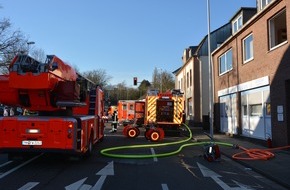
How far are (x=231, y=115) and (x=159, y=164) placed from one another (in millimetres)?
13384

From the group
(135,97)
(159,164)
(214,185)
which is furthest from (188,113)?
(135,97)

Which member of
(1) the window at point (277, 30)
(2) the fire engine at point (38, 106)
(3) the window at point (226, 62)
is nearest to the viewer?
(2) the fire engine at point (38, 106)

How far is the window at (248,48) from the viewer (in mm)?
20836

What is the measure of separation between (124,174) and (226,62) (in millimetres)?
17493

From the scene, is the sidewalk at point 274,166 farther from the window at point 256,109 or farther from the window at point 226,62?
the window at point 226,62

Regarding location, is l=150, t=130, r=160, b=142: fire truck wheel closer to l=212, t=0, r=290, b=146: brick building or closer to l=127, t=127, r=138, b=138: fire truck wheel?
A: l=127, t=127, r=138, b=138: fire truck wheel

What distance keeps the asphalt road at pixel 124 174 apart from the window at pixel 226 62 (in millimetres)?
11938

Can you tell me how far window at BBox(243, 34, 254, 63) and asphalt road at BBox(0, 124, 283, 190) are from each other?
8.36 m

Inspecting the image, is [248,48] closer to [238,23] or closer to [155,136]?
[238,23]

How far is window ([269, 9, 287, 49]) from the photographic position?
17109 millimetres

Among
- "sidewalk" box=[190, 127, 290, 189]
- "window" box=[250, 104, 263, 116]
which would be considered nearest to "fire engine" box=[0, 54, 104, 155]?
"sidewalk" box=[190, 127, 290, 189]

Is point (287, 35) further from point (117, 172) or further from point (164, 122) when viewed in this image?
point (164, 122)

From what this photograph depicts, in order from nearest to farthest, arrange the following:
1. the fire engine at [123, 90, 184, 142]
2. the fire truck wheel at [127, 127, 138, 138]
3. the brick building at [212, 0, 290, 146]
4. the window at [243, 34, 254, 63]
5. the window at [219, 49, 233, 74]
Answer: the brick building at [212, 0, 290, 146]
the window at [243, 34, 254, 63]
the fire truck wheel at [127, 127, 138, 138]
the window at [219, 49, 233, 74]
the fire engine at [123, 90, 184, 142]

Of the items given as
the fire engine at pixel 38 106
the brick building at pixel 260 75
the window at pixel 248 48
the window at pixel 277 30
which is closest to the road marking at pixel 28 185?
the fire engine at pixel 38 106
